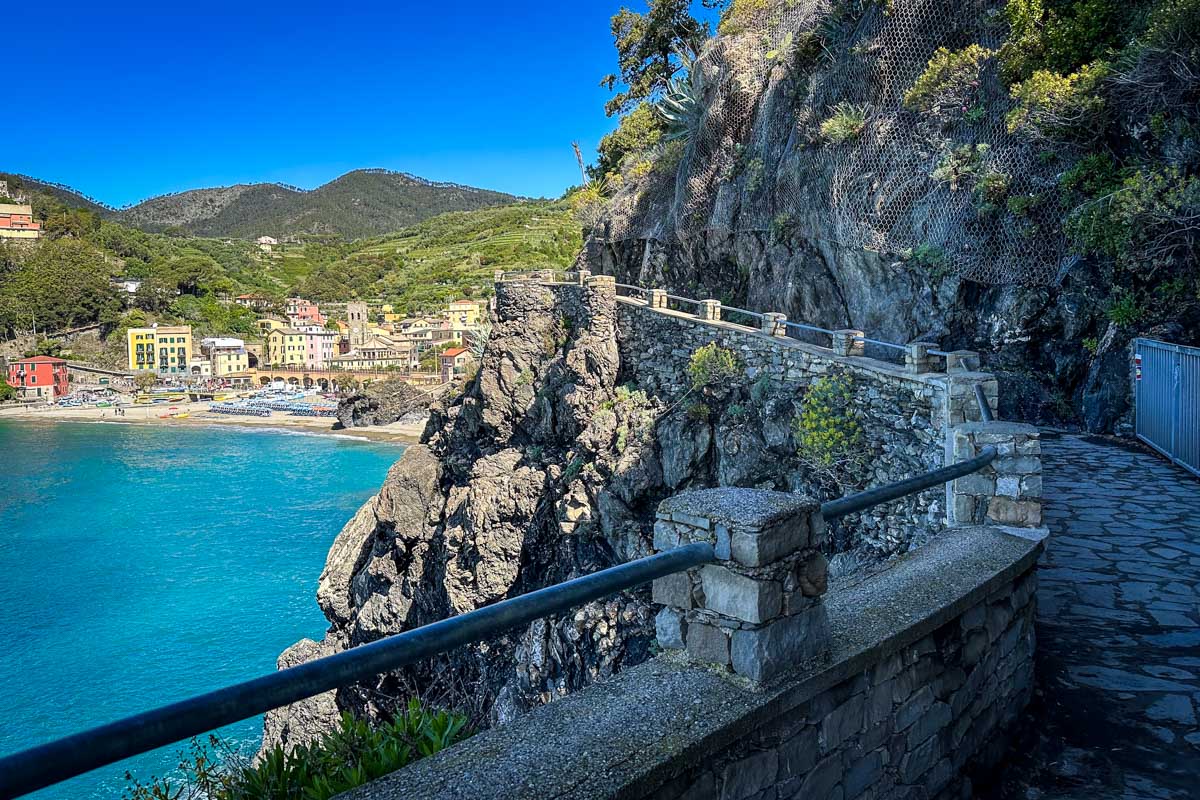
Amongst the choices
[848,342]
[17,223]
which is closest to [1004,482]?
[848,342]

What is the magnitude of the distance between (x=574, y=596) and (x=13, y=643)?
33.4m

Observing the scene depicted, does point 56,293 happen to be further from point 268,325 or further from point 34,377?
point 268,325

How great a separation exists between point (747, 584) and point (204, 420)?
8535 cm

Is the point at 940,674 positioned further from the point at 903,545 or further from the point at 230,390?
the point at 230,390

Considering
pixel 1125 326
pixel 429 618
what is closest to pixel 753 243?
pixel 1125 326

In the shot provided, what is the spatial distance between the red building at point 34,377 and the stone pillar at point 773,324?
97174 millimetres

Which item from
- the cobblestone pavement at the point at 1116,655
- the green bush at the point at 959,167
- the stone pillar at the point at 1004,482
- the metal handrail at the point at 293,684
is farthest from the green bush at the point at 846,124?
the metal handrail at the point at 293,684

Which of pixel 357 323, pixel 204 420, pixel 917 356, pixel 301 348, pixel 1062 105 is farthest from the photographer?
pixel 357 323

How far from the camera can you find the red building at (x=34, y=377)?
8519 cm

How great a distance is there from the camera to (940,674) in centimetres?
326

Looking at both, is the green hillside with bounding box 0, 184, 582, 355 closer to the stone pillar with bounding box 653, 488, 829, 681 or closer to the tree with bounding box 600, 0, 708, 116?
the tree with bounding box 600, 0, 708, 116

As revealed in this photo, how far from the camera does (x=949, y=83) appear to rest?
508 inches

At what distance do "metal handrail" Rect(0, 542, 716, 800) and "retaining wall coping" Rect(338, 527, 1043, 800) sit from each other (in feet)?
1.22

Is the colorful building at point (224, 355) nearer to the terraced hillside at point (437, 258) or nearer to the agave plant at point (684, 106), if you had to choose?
the terraced hillside at point (437, 258)
